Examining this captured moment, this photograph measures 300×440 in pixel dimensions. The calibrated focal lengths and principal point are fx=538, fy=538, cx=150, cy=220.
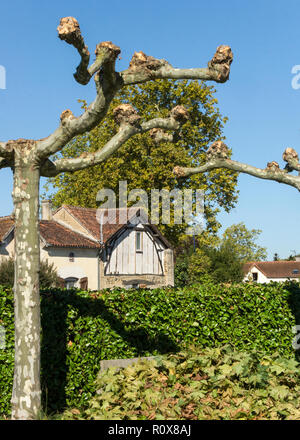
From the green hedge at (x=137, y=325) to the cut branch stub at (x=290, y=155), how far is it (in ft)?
13.2

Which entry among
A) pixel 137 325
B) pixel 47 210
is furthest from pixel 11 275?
pixel 137 325

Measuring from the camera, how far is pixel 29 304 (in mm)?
8469

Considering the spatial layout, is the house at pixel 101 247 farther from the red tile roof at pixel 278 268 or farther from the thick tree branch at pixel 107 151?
the red tile roof at pixel 278 268

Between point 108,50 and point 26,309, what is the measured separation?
13.7ft

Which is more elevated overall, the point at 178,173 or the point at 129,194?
the point at 129,194

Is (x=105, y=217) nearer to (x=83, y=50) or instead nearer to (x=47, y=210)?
(x=47, y=210)

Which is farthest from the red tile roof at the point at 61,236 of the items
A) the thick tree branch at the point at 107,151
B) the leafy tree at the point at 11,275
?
the thick tree branch at the point at 107,151

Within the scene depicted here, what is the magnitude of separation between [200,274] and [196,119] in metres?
12.3

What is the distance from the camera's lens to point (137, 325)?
12.1 metres

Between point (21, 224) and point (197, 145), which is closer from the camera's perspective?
point (21, 224)

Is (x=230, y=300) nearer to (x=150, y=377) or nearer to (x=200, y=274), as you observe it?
(x=150, y=377)

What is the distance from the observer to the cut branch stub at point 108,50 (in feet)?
26.4
